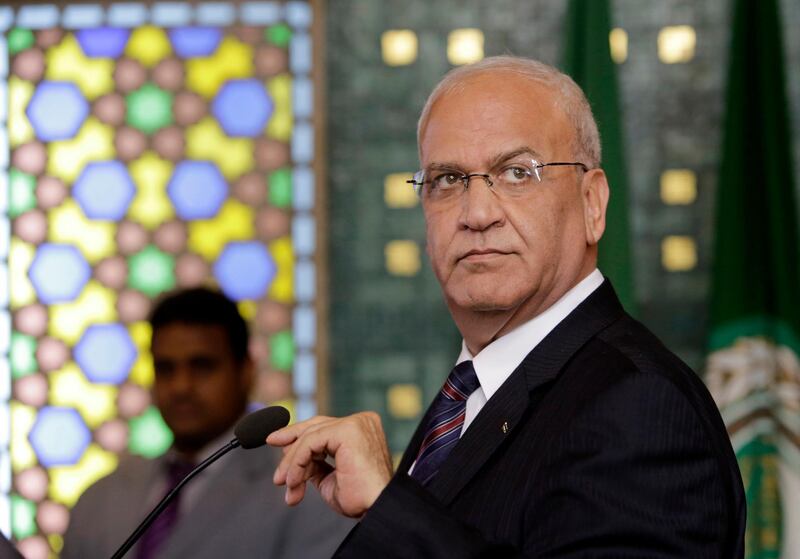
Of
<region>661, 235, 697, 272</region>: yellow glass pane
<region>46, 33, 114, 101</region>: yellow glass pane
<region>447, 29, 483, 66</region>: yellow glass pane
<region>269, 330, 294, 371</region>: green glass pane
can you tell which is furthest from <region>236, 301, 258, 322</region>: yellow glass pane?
<region>661, 235, 697, 272</region>: yellow glass pane

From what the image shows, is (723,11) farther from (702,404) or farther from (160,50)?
(702,404)

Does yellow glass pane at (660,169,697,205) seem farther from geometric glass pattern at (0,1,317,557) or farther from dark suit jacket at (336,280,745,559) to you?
dark suit jacket at (336,280,745,559)

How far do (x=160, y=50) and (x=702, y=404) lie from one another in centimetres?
453

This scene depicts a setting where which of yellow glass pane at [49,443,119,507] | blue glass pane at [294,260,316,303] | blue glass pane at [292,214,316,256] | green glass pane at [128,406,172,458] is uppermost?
blue glass pane at [292,214,316,256]

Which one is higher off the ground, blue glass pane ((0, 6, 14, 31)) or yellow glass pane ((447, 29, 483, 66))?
blue glass pane ((0, 6, 14, 31))

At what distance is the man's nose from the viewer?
73.5 inches

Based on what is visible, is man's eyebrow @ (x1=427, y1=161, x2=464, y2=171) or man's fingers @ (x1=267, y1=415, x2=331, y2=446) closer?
man's fingers @ (x1=267, y1=415, x2=331, y2=446)

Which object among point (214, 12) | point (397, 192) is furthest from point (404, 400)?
point (214, 12)

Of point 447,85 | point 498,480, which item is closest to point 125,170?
point 447,85

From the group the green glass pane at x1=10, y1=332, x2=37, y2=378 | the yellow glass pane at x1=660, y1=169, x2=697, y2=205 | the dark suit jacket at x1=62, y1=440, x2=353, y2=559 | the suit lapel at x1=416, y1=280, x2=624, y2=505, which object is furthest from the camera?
the green glass pane at x1=10, y1=332, x2=37, y2=378

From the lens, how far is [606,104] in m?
4.89

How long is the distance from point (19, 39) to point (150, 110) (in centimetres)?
73

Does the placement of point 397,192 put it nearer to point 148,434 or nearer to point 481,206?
point 148,434

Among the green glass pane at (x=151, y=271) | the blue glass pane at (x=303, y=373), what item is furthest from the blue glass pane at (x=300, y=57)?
the blue glass pane at (x=303, y=373)
